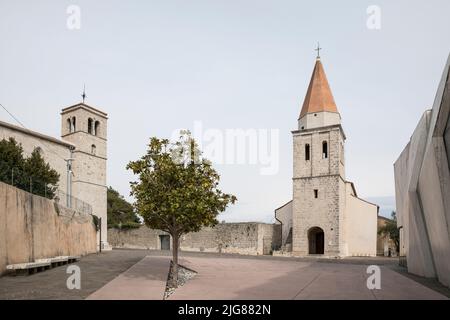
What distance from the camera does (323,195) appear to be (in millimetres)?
32906

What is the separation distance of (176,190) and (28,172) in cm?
1627

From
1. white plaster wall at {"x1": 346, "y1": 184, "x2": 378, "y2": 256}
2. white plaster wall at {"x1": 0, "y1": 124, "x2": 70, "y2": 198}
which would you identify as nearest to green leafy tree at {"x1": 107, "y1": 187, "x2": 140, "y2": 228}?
white plaster wall at {"x1": 0, "y1": 124, "x2": 70, "y2": 198}

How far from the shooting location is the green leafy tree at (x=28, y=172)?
1459 cm

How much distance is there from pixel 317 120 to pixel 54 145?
21.9 metres

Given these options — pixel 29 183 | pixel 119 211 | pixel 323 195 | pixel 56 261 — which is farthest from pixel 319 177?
pixel 119 211

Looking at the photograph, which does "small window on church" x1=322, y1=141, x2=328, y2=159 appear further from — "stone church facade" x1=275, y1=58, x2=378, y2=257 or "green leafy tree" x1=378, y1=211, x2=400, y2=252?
"green leafy tree" x1=378, y1=211, x2=400, y2=252

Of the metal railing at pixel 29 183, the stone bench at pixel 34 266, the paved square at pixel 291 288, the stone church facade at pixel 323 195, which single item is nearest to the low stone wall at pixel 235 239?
the stone church facade at pixel 323 195

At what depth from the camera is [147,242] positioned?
40812 millimetres

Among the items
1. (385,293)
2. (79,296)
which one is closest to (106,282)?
(79,296)

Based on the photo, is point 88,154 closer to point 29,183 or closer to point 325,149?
point 325,149

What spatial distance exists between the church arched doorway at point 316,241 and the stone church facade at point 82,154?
1740 cm

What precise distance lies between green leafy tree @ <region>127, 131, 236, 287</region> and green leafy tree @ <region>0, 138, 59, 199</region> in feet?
16.7
